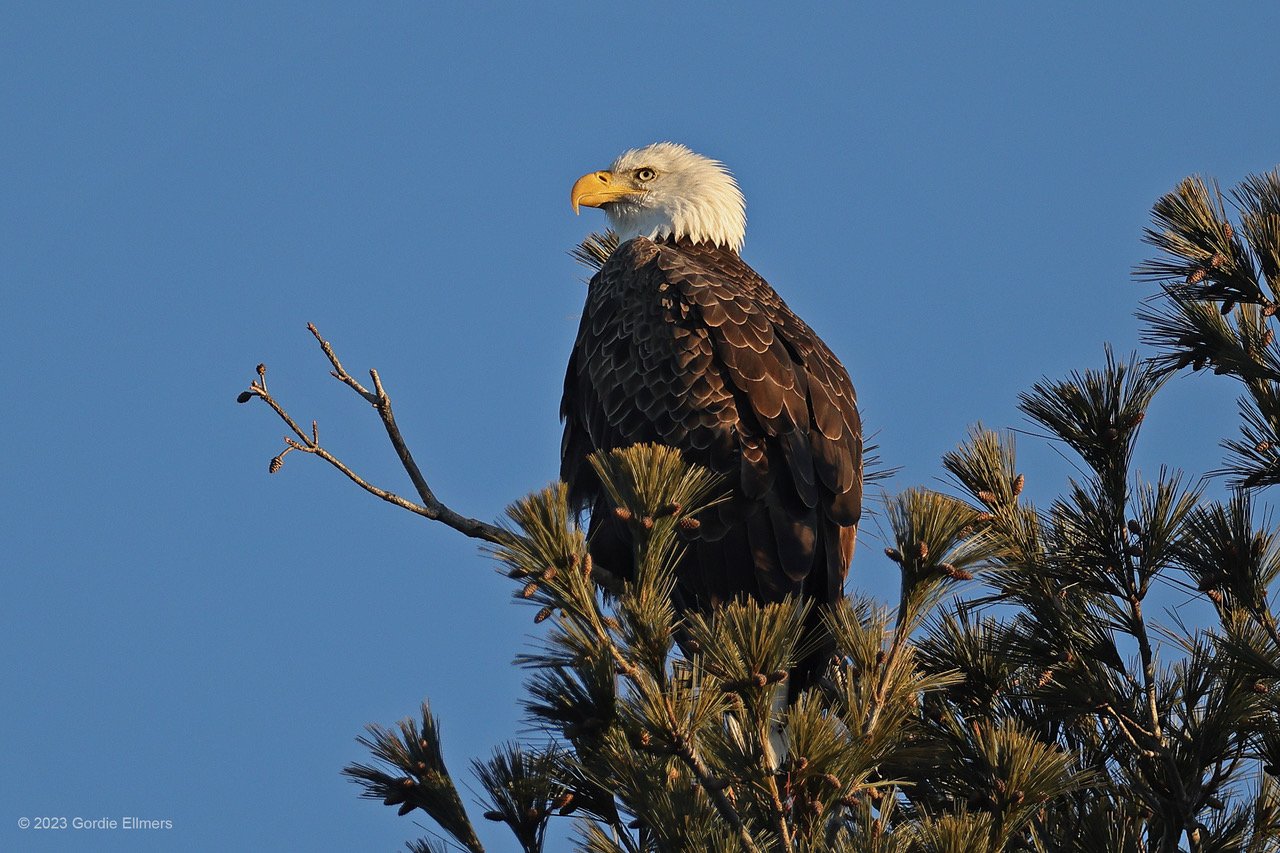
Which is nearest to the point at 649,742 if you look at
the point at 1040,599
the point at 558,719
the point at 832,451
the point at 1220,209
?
the point at 558,719

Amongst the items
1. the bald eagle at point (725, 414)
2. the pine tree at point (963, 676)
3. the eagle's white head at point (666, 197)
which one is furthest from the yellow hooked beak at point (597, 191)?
the pine tree at point (963, 676)

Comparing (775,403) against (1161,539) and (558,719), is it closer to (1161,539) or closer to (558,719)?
(1161,539)

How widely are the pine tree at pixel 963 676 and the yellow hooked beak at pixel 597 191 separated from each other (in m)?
3.18

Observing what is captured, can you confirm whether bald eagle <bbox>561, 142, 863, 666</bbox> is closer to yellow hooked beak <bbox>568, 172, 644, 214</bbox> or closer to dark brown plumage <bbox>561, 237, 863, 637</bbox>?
dark brown plumage <bbox>561, 237, 863, 637</bbox>

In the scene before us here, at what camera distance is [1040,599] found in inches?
176

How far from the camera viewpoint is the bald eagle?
201 inches

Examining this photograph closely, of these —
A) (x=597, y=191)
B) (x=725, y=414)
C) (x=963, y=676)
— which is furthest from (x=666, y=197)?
(x=963, y=676)

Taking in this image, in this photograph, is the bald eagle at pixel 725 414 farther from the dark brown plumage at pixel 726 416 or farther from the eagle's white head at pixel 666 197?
the eagle's white head at pixel 666 197

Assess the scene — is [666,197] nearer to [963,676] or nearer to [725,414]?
[725,414]

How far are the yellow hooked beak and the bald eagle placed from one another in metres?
0.85

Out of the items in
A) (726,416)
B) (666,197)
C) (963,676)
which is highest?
(666,197)

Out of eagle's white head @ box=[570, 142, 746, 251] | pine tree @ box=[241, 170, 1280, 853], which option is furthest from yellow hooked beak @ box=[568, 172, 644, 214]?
pine tree @ box=[241, 170, 1280, 853]

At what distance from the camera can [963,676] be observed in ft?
13.5

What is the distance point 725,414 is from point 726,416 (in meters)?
0.01
